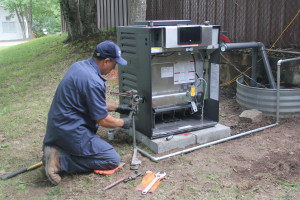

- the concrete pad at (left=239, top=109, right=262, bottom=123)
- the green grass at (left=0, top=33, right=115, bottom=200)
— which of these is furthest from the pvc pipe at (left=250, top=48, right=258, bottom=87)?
the green grass at (left=0, top=33, right=115, bottom=200)

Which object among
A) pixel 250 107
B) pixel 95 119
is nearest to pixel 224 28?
pixel 250 107

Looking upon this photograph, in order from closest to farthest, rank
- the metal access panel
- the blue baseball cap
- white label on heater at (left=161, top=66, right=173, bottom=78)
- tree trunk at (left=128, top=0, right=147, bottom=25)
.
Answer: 1. the blue baseball cap
2. the metal access panel
3. white label on heater at (left=161, top=66, right=173, bottom=78)
4. tree trunk at (left=128, top=0, right=147, bottom=25)

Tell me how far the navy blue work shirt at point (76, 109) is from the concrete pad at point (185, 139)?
910 millimetres

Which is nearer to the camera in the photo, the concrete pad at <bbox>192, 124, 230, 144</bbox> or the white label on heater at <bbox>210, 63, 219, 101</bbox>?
the concrete pad at <bbox>192, 124, 230, 144</bbox>

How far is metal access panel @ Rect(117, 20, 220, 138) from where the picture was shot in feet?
13.1

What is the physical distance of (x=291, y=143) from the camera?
4285 mm

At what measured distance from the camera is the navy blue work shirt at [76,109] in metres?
3.47

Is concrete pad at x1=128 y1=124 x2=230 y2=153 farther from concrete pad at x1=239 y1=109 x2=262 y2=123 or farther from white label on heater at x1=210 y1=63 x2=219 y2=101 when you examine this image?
concrete pad at x1=239 y1=109 x2=262 y2=123

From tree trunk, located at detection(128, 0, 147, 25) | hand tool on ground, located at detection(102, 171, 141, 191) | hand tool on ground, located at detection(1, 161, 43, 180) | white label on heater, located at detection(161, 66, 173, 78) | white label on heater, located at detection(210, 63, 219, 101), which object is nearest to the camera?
hand tool on ground, located at detection(102, 171, 141, 191)

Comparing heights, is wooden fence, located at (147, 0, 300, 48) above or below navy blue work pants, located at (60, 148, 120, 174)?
above

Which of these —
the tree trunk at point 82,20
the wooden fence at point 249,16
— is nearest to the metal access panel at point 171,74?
the wooden fence at point 249,16

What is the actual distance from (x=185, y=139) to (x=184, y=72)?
0.90 metres

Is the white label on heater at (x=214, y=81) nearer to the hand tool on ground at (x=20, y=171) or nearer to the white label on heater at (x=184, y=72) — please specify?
the white label on heater at (x=184, y=72)

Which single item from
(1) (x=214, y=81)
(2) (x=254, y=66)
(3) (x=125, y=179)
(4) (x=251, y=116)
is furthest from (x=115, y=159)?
(2) (x=254, y=66)
